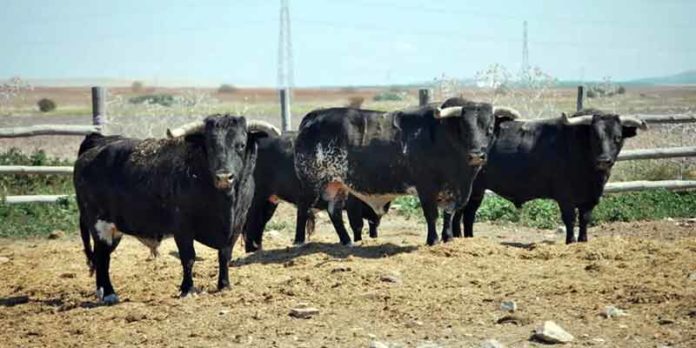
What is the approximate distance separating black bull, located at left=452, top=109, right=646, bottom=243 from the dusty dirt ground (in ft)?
6.71

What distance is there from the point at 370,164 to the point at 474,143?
1.45 m

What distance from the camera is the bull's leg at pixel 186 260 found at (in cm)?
982

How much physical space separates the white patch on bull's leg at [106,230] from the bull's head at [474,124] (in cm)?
420

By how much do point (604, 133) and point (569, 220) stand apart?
1225 mm

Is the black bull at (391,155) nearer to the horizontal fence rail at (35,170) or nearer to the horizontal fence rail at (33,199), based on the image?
the horizontal fence rail at (33,199)

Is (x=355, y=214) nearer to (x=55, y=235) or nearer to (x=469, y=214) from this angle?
(x=469, y=214)

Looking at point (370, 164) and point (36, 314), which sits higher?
point (370, 164)

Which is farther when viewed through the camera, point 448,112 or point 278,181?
point 278,181

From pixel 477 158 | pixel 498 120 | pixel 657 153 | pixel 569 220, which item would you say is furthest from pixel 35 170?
pixel 657 153

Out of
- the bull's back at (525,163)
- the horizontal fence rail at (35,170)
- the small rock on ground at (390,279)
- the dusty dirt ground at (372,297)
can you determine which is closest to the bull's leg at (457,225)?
the bull's back at (525,163)

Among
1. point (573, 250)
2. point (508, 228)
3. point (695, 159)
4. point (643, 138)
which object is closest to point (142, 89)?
point (643, 138)

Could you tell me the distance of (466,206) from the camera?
46.1 ft

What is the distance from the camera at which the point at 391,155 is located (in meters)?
12.9

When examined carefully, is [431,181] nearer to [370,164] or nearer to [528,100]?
[370,164]
